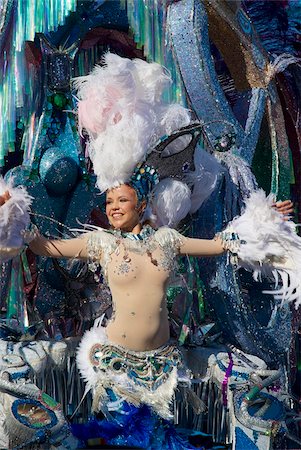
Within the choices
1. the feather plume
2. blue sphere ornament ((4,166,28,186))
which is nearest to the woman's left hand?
the feather plume

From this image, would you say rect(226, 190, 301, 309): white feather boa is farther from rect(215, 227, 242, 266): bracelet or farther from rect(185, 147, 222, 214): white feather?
rect(185, 147, 222, 214): white feather

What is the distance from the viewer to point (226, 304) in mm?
3119

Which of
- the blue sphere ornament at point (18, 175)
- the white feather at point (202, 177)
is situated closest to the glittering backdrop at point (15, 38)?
the blue sphere ornament at point (18, 175)

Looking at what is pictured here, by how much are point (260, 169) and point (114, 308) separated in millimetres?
1141

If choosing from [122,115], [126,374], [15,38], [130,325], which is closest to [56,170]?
[122,115]

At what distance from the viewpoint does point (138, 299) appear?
2.80 metres

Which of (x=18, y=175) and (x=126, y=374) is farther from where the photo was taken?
(x=18, y=175)

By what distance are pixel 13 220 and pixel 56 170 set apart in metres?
0.38

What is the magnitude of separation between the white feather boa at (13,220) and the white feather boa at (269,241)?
2.05 feet

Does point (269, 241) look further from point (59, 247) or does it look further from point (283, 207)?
point (59, 247)

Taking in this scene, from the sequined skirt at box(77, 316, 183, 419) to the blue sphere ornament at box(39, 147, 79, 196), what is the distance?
0.51 metres

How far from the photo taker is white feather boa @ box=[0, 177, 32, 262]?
8.72ft

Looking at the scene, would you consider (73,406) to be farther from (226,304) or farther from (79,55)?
(79,55)

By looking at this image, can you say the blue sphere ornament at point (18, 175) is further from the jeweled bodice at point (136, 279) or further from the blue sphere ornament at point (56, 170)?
the jeweled bodice at point (136, 279)
